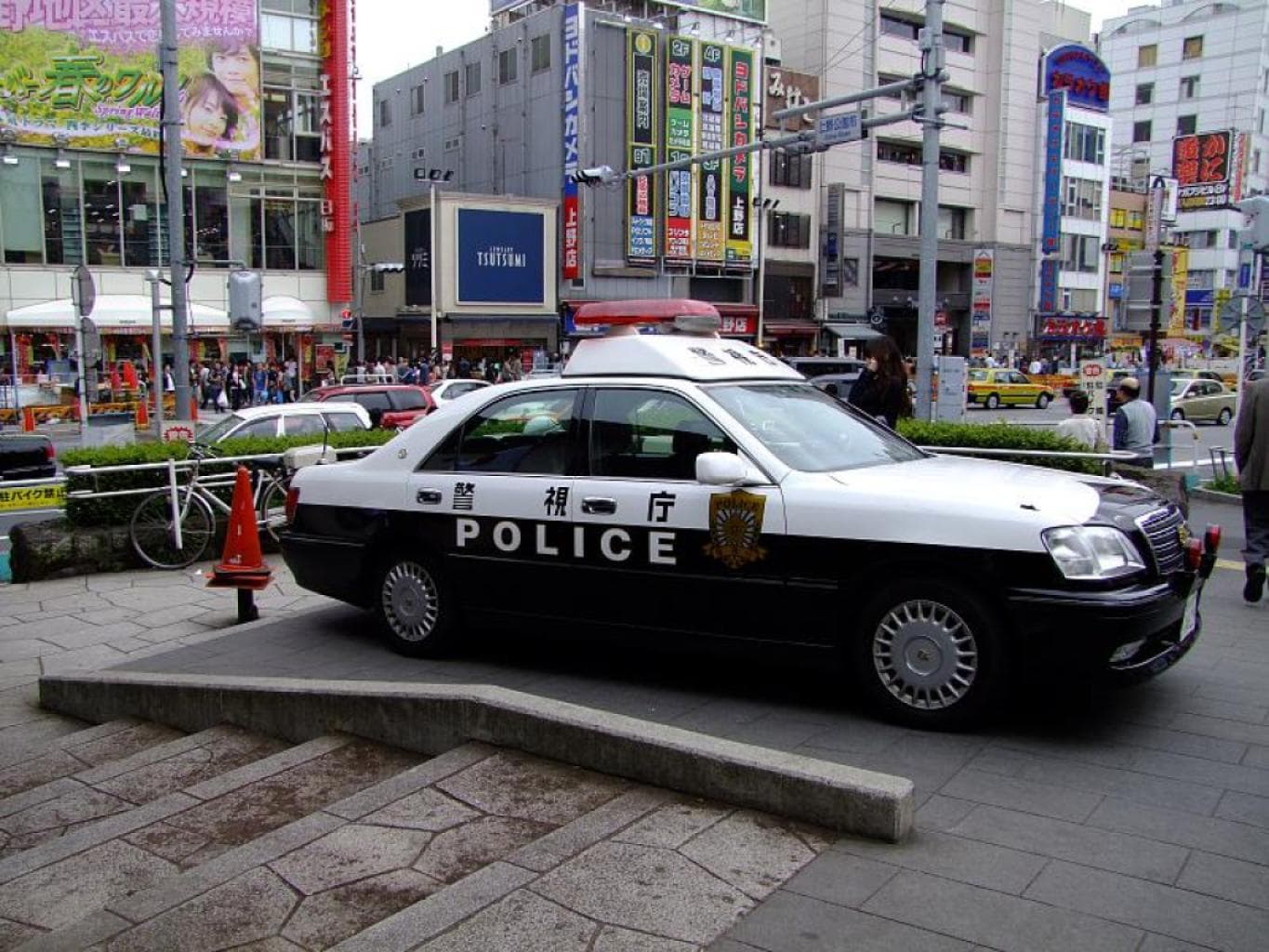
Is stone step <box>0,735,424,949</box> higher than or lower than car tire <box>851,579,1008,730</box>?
lower

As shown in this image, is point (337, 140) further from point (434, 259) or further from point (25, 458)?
point (25, 458)

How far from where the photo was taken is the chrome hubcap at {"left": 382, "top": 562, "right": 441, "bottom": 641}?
6.45m

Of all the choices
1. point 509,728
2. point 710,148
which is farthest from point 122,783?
point 710,148

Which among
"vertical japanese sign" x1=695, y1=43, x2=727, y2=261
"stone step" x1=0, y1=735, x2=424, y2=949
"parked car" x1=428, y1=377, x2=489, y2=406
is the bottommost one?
"stone step" x1=0, y1=735, x2=424, y2=949

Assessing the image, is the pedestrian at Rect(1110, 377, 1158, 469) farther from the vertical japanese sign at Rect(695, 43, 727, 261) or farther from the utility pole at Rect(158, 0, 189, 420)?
the vertical japanese sign at Rect(695, 43, 727, 261)

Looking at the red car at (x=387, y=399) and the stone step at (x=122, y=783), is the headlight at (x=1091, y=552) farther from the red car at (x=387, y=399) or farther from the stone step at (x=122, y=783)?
the red car at (x=387, y=399)

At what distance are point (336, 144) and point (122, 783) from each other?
34.5 metres

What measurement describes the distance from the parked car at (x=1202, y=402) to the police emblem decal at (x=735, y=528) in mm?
30384

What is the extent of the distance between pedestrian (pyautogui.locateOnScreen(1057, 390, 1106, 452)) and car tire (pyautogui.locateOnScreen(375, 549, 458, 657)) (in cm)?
682

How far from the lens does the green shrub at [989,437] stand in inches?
413

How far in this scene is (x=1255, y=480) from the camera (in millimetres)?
7746

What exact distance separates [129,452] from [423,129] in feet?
146

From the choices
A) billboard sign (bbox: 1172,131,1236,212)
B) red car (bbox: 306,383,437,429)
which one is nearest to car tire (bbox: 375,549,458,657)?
red car (bbox: 306,383,437,429)

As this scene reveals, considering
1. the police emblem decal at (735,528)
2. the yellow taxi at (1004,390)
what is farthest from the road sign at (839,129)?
the yellow taxi at (1004,390)
